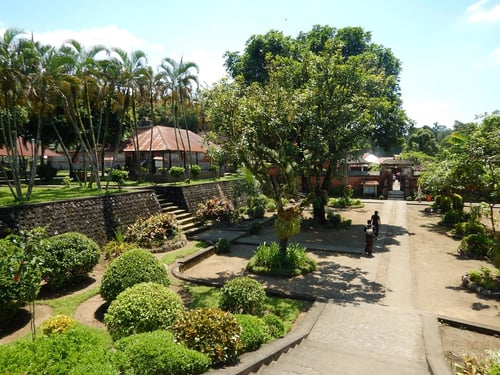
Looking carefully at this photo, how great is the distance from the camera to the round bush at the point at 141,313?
20.2ft

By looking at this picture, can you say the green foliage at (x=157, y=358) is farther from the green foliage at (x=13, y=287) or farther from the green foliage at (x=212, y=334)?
the green foliage at (x=13, y=287)

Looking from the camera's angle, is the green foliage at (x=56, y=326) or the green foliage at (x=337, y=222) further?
the green foliage at (x=337, y=222)

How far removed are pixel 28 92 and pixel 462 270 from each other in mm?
18399

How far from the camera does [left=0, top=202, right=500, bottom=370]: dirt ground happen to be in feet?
22.7

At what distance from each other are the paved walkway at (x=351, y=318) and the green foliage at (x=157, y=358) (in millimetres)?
498

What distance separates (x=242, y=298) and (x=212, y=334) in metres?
2.02

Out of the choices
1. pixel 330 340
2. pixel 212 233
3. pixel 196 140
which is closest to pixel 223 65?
pixel 196 140

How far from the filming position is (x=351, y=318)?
307 inches

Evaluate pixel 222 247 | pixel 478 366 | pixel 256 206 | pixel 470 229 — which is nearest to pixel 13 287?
pixel 222 247

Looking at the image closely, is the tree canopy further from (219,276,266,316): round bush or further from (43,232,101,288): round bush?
(43,232,101,288): round bush

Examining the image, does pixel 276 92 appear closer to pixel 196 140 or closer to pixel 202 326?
pixel 202 326

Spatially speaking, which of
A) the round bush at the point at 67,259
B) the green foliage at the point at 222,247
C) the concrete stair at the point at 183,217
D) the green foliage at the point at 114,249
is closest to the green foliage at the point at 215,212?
the concrete stair at the point at 183,217

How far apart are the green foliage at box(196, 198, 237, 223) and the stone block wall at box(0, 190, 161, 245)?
107 inches

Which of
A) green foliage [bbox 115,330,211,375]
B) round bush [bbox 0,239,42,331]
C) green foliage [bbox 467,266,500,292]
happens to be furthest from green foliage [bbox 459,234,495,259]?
round bush [bbox 0,239,42,331]
